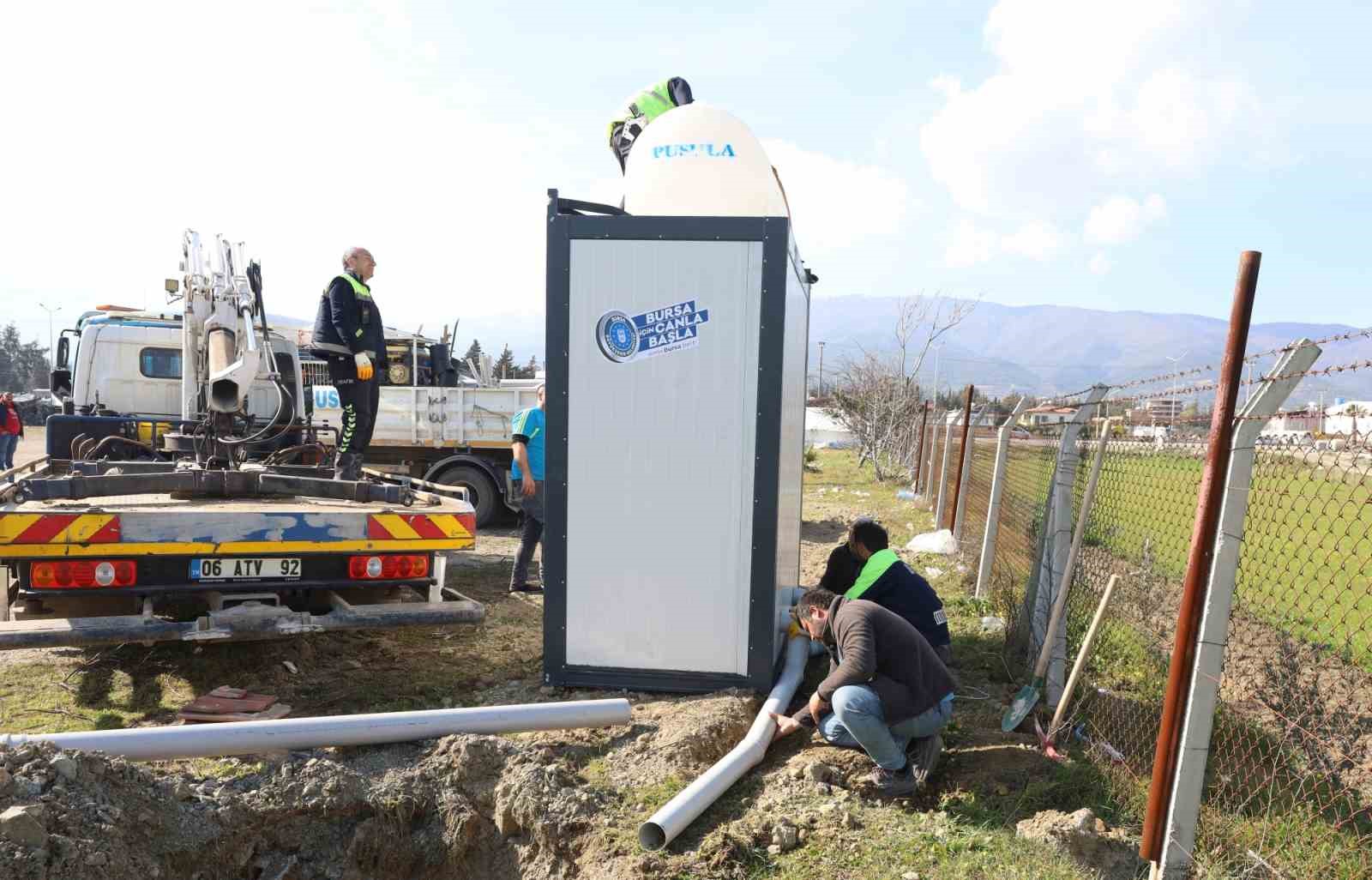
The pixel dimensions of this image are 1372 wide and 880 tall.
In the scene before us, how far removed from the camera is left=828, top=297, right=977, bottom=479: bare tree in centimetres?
2052

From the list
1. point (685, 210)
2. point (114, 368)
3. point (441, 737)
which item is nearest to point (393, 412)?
point (114, 368)

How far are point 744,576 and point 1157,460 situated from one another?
2.16 m

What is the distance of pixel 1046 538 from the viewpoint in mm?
5051

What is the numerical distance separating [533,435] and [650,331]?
2.74m

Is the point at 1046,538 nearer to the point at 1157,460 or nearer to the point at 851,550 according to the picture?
the point at 1157,460

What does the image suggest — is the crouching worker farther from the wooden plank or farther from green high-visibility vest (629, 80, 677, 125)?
green high-visibility vest (629, 80, 677, 125)

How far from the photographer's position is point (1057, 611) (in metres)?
4.46

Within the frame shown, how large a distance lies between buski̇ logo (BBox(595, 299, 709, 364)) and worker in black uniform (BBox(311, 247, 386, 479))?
6.97ft

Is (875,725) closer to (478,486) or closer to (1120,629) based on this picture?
(1120,629)

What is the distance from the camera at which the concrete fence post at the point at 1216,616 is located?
110 inches

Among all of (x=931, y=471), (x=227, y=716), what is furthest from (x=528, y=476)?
(x=931, y=471)

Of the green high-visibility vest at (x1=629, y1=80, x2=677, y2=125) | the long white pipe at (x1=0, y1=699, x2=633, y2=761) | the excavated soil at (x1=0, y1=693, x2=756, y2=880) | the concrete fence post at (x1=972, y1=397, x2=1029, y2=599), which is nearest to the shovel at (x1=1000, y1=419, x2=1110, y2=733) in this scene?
the excavated soil at (x1=0, y1=693, x2=756, y2=880)

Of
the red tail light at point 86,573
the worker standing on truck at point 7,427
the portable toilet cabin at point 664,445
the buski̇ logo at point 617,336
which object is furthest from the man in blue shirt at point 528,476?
the worker standing on truck at point 7,427

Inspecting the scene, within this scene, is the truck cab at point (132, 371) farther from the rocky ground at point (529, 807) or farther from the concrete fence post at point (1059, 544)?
the concrete fence post at point (1059, 544)
